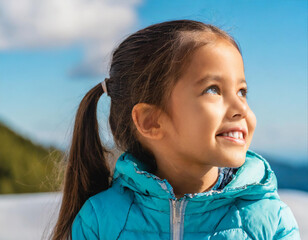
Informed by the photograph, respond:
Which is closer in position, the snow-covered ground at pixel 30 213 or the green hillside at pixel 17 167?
the snow-covered ground at pixel 30 213

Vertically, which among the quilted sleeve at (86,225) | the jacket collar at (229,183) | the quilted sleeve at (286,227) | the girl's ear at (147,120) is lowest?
the quilted sleeve at (86,225)

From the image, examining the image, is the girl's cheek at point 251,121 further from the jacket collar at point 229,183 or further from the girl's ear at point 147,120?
the girl's ear at point 147,120

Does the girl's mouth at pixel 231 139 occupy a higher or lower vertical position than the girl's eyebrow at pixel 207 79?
lower

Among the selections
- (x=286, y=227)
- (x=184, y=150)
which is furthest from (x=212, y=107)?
(x=286, y=227)

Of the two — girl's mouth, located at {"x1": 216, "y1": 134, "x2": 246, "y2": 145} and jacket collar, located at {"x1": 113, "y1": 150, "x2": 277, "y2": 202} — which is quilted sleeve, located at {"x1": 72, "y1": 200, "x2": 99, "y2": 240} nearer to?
jacket collar, located at {"x1": 113, "y1": 150, "x2": 277, "y2": 202}

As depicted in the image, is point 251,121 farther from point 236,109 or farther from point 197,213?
point 197,213

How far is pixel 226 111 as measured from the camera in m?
1.62

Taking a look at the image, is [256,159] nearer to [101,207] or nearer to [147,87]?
[147,87]

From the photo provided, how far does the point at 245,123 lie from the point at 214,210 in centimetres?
34

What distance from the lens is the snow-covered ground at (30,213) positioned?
2.82 meters

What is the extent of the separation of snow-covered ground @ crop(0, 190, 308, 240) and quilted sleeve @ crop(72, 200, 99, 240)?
0.84m

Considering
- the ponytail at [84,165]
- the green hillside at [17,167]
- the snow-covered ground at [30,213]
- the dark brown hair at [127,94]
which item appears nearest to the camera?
the dark brown hair at [127,94]

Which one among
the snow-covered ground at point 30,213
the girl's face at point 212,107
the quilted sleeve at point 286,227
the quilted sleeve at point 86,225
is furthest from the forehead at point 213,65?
the snow-covered ground at point 30,213

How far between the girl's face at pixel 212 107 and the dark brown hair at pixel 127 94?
5cm
